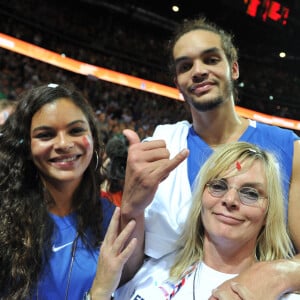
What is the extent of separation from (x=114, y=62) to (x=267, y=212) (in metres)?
9.24

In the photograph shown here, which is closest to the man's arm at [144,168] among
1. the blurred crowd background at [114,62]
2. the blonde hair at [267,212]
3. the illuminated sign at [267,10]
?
the blonde hair at [267,212]

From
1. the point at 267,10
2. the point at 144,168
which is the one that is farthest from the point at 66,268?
the point at 267,10

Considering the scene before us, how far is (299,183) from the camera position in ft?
4.74

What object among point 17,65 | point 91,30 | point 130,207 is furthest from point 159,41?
point 130,207

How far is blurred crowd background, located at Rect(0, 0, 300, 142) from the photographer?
8086 millimetres

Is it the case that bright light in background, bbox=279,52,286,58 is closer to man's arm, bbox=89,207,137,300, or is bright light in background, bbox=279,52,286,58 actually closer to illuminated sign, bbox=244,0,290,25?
illuminated sign, bbox=244,0,290,25

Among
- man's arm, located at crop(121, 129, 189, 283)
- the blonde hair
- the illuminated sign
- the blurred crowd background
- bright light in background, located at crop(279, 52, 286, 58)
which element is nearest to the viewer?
man's arm, located at crop(121, 129, 189, 283)

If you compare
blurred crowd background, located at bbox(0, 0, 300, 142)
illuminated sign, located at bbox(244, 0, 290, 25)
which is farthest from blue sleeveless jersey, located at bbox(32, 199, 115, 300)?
illuminated sign, located at bbox(244, 0, 290, 25)

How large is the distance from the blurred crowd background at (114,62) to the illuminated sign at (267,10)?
80.0 inches

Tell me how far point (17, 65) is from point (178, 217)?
6.93 metres

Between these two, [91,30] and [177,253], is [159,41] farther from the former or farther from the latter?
[177,253]

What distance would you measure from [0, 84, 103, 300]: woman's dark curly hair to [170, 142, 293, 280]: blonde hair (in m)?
0.33

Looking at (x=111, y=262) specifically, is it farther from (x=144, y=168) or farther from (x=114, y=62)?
(x=114, y=62)

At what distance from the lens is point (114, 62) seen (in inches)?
397
